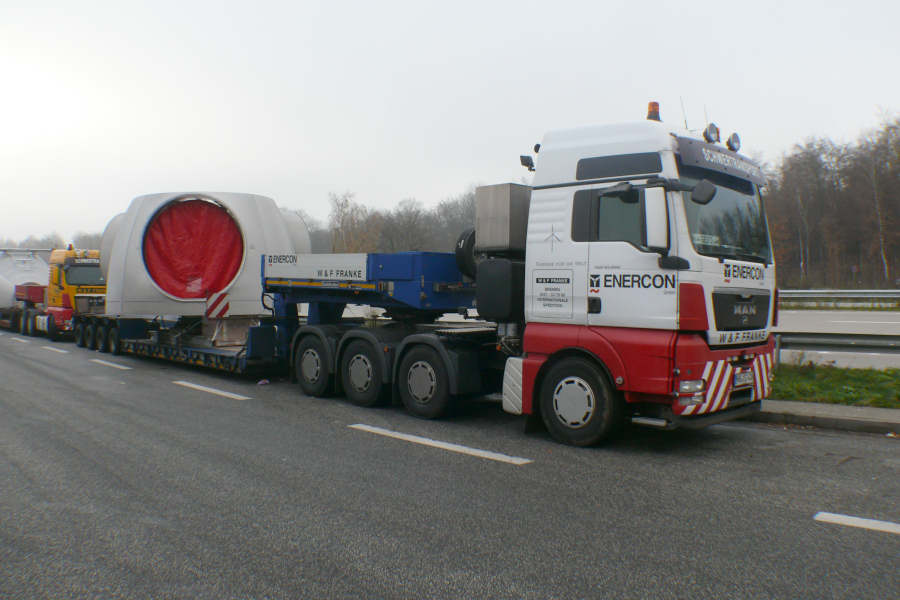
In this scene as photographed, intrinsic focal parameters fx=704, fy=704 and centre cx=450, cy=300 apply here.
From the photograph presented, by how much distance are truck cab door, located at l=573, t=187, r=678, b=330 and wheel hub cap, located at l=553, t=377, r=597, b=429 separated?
2.01 ft

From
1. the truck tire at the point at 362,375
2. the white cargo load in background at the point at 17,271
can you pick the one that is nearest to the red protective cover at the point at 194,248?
the truck tire at the point at 362,375

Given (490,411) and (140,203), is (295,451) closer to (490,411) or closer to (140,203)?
(490,411)

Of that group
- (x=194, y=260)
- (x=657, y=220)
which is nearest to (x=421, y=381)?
(x=657, y=220)

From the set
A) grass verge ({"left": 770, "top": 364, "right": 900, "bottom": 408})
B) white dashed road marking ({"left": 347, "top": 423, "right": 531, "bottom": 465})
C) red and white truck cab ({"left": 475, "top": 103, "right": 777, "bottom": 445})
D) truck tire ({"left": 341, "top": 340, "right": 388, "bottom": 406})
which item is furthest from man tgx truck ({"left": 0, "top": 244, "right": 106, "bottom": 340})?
grass verge ({"left": 770, "top": 364, "right": 900, "bottom": 408})

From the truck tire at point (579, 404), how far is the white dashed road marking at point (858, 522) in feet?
6.82

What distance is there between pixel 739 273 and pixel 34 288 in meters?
24.3

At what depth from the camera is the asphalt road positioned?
3648 millimetres

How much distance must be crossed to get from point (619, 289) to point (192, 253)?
30.1ft

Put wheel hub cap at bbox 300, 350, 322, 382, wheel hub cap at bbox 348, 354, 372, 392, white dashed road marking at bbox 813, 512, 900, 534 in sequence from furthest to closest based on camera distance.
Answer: wheel hub cap at bbox 300, 350, 322, 382 → wheel hub cap at bbox 348, 354, 372, 392 → white dashed road marking at bbox 813, 512, 900, 534

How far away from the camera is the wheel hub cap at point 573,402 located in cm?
659

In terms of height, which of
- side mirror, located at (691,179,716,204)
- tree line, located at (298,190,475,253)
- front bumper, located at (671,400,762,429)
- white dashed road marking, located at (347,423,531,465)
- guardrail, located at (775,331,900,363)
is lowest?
white dashed road marking, located at (347,423,531,465)

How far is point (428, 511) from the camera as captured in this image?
15.6ft

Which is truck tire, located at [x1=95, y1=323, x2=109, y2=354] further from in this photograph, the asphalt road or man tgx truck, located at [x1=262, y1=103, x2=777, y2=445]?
man tgx truck, located at [x1=262, y1=103, x2=777, y2=445]

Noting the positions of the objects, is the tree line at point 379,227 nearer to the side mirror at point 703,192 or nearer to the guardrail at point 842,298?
the guardrail at point 842,298
